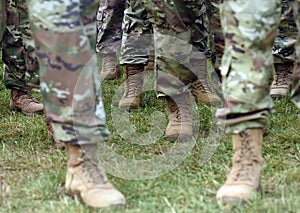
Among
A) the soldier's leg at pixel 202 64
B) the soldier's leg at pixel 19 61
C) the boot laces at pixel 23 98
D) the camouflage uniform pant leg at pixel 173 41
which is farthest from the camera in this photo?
the boot laces at pixel 23 98

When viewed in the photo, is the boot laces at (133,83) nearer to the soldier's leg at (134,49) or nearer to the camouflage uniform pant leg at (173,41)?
the soldier's leg at (134,49)

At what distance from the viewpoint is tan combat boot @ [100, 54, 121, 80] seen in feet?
15.5

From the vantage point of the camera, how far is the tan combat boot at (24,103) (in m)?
3.70

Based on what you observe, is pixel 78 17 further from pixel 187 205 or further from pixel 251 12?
pixel 187 205

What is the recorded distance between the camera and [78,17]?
2.14 m

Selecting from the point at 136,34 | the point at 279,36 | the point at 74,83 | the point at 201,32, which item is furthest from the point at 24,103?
the point at 74,83

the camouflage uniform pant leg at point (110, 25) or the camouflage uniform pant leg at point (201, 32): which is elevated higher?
the camouflage uniform pant leg at point (201, 32)

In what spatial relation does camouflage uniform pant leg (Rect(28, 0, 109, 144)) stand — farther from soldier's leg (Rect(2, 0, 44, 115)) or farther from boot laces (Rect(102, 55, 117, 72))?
boot laces (Rect(102, 55, 117, 72))

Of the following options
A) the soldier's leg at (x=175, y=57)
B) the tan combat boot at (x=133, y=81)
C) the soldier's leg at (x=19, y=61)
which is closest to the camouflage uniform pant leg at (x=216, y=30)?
the soldier's leg at (x=175, y=57)

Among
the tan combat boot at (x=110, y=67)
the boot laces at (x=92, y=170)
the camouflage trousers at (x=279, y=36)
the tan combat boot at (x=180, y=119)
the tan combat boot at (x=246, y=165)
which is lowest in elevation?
the tan combat boot at (x=110, y=67)

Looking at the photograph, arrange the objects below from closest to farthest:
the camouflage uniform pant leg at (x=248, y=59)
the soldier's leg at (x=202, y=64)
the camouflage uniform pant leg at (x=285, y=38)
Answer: the camouflage uniform pant leg at (x=248, y=59) → the soldier's leg at (x=202, y=64) → the camouflage uniform pant leg at (x=285, y=38)

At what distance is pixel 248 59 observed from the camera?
2107 mm

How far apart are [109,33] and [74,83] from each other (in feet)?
7.83

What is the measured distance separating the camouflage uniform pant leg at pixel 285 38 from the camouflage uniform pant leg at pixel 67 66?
172 centimetres
